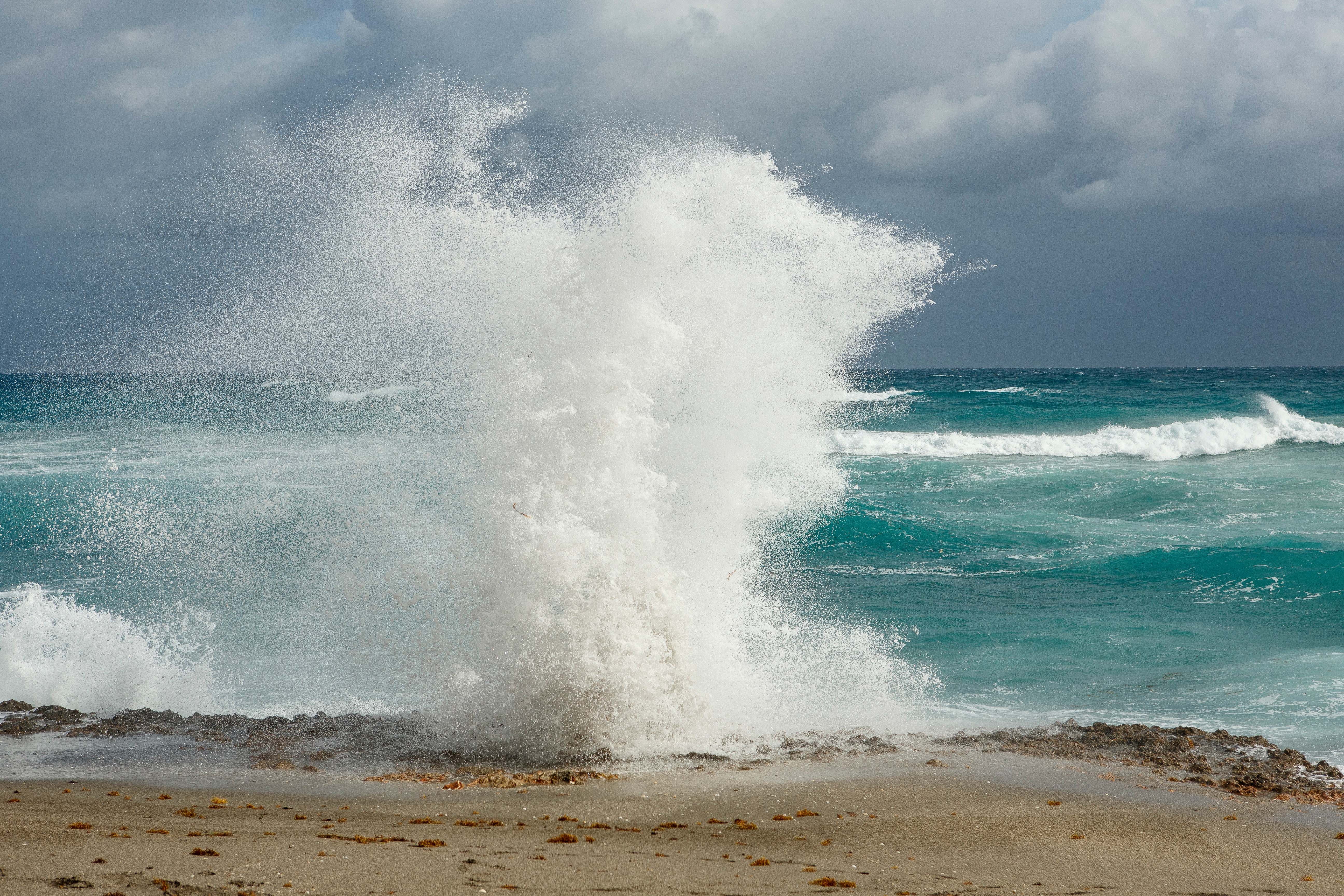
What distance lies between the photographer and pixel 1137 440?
104 feet

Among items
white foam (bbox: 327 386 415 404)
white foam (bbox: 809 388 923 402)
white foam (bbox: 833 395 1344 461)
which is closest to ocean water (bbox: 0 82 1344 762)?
white foam (bbox: 833 395 1344 461)

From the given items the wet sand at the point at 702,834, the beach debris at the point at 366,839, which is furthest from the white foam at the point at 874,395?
the beach debris at the point at 366,839

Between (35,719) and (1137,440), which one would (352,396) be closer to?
(1137,440)

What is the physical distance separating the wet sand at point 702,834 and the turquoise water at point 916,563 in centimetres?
197

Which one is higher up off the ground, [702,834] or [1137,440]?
[1137,440]

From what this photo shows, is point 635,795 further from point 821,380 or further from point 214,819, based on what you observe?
point 821,380

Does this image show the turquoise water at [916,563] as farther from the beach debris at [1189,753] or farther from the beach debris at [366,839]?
the beach debris at [366,839]

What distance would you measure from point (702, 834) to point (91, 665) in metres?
7.31

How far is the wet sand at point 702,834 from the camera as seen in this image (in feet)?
15.9

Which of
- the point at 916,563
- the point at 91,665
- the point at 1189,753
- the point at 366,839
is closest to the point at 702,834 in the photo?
the point at 366,839

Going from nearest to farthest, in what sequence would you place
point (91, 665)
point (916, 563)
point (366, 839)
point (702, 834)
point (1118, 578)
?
point (366, 839)
point (702, 834)
point (91, 665)
point (1118, 578)
point (916, 563)

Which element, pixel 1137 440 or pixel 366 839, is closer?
pixel 366 839

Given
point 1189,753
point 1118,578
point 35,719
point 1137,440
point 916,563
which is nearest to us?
point 1189,753

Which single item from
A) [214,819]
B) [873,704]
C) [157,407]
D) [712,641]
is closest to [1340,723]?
[873,704]
